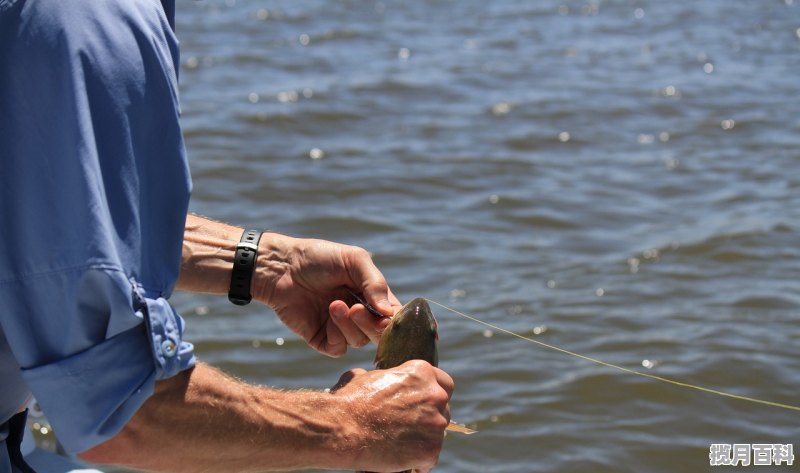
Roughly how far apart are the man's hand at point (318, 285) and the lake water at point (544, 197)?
67.7 inches

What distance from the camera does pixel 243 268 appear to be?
11.3 feet

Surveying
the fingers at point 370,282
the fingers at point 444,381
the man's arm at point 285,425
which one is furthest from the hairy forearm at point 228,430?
the fingers at point 370,282

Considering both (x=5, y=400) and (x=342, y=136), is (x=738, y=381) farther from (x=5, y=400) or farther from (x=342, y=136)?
(x=342, y=136)

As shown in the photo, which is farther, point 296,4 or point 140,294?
point 296,4

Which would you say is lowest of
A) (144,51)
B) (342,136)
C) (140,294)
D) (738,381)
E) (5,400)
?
(738,381)

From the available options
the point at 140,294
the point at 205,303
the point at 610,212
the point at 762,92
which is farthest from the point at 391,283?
the point at 762,92

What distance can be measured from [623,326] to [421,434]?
3.83m

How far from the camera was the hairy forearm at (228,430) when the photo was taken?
223 cm

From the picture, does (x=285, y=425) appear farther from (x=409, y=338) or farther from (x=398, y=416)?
(x=409, y=338)

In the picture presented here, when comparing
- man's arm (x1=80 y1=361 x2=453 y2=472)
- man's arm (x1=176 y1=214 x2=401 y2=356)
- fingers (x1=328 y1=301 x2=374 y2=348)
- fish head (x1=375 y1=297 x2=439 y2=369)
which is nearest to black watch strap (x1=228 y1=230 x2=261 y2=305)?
man's arm (x1=176 y1=214 x2=401 y2=356)

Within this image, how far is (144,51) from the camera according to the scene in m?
2.07

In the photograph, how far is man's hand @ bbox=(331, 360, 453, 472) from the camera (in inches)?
101

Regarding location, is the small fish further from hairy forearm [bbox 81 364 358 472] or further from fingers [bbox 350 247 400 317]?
hairy forearm [bbox 81 364 358 472]

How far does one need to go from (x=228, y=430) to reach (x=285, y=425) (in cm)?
15
